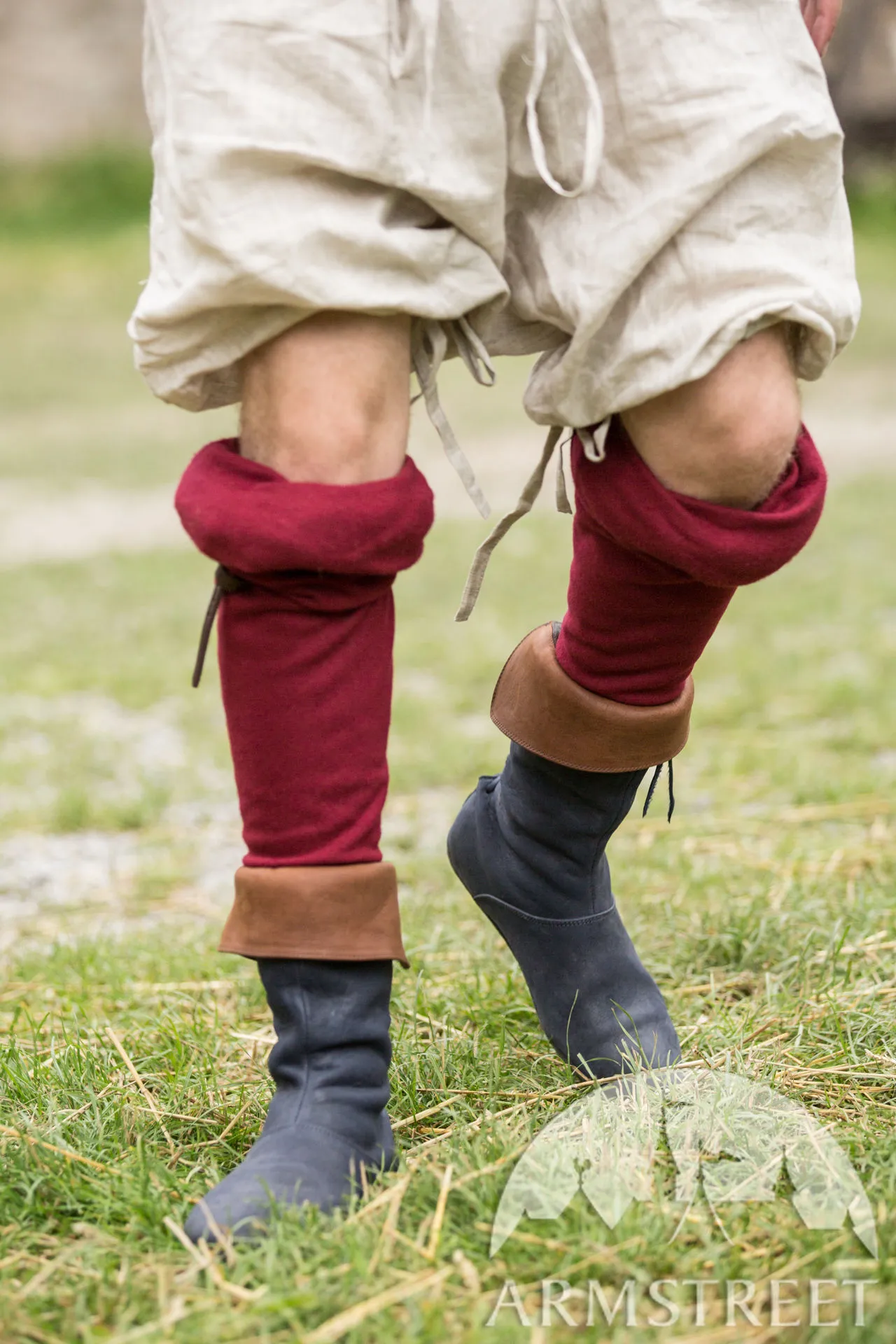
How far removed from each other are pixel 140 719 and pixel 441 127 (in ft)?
7.64

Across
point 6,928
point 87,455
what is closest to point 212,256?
point 6,928

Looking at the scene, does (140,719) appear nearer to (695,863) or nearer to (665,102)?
(695,863)

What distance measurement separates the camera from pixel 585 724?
128 centimetres

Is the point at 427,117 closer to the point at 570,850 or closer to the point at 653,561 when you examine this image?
the point at 653,561

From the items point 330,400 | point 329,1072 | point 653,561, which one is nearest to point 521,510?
point 653,561

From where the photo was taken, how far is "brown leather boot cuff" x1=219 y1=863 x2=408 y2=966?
1078 millimetres

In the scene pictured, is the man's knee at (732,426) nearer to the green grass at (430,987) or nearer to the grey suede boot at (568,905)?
the grey suede boot at (568,905)

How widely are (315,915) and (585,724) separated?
1.07ft

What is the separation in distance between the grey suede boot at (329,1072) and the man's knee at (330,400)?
364 mm

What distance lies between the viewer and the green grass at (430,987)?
93 cm

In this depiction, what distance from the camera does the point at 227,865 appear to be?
236 centimetres

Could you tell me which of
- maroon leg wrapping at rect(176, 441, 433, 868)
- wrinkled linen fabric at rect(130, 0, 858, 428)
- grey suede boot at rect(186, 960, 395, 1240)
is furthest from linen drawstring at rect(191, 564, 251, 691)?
grey suede boot at rect(186, 960, 395, 1240)

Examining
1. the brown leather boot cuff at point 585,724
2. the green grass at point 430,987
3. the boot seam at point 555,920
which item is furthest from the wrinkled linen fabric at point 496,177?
the green grass at point 430,987

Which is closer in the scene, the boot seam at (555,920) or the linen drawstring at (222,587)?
the linen drawstring at (222,587)
